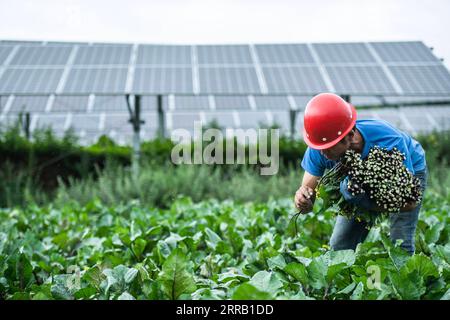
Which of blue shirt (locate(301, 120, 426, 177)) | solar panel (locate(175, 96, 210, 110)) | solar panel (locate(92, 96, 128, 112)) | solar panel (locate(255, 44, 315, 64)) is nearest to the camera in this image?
blue shirt (locate(301, 120, 426, 177))

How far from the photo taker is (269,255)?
3.21 meters

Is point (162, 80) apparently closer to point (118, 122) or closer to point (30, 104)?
point (30, 104)

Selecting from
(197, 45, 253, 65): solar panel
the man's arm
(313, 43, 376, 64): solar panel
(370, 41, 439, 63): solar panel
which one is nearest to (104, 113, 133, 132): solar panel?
(197, 45, 253, 65): solar panel

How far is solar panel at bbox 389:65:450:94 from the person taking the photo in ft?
37.4

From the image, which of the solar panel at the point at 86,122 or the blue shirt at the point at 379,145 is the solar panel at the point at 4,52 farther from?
the blue shirt at the point at 379,145

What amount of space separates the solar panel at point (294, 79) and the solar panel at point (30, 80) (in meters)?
4.18

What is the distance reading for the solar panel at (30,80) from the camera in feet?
36.8

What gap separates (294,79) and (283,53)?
7.14 feet

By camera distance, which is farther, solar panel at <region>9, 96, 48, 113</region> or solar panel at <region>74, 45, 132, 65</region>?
→ solar panel at <region>9, 96, 48, 113</region>

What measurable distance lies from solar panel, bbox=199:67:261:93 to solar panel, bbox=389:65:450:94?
2903 mm

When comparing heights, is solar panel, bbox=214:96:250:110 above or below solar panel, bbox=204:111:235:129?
above

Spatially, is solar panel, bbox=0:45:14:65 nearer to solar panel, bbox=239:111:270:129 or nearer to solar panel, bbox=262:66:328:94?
solar panel, bbox=262:66:328:94

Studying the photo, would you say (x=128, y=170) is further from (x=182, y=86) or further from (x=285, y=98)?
(x=285, y=98)

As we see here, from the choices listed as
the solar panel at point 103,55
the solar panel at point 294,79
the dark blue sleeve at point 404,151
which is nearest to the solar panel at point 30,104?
the solar panel at point 103,55
